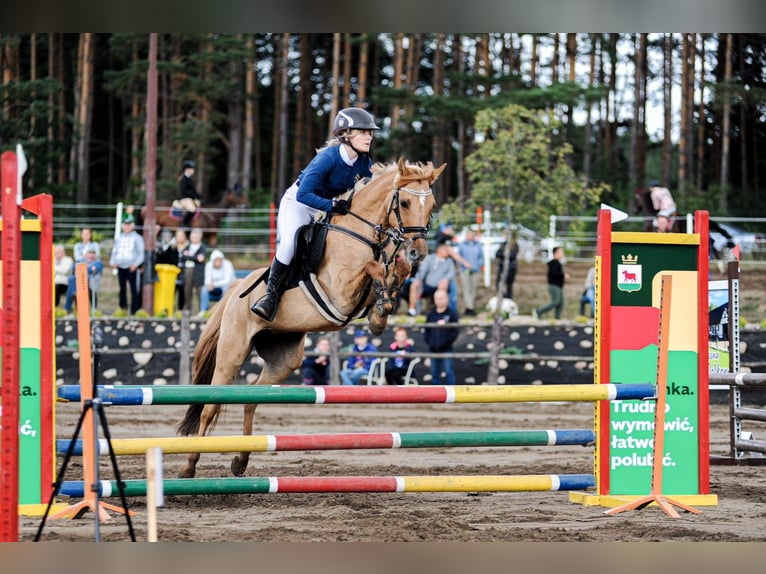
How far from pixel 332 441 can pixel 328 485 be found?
0.22m

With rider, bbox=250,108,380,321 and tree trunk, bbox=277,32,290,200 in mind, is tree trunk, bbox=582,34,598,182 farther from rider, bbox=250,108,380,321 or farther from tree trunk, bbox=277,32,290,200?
rider, bbox=250,108,380,321

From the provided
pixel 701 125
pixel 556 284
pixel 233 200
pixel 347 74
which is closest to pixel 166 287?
pixel 556 284

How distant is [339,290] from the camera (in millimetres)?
6070

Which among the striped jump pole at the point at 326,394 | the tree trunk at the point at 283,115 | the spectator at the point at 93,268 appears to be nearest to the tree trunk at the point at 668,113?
the tree trunk at the point at 283,115

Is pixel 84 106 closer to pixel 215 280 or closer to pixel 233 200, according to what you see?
pixel 233 200

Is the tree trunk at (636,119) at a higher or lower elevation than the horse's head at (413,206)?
higher

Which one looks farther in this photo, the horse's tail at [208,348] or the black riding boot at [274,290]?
the horse's tail at [208,348]

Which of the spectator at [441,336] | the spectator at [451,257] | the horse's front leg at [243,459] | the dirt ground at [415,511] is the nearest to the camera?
the dirt ground at [415,511]

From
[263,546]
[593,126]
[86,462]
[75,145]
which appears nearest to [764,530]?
[263,546]

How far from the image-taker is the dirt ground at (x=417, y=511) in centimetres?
467

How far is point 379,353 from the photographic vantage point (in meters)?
12.5

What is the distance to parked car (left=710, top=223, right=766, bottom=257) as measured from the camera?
20.5 meters

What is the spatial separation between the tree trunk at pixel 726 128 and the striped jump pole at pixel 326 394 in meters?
20.0

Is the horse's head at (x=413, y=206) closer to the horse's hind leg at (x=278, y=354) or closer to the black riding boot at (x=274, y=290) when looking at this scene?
the black riding boot at (x=274, y=290)
